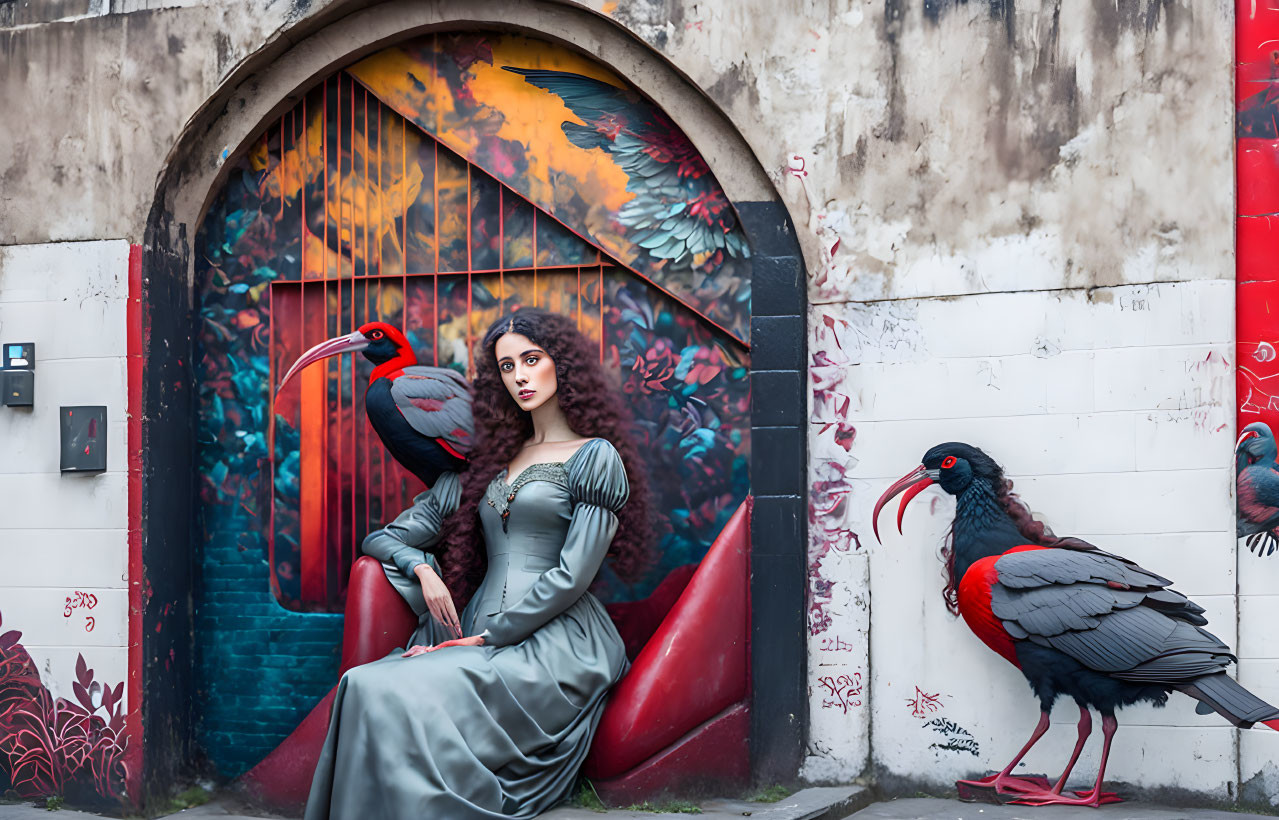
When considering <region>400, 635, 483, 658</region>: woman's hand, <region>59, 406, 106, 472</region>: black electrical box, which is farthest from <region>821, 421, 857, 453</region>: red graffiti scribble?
<region>59, 406, 106, 472</region>: black electrical box

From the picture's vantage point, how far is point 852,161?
16.5 ft

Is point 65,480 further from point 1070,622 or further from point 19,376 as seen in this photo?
point 1070,622

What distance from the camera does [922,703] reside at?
4.88 metres

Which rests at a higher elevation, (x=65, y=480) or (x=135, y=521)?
(x=65, y=480)

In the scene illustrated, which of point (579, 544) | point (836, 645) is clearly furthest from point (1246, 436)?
point (579, 544)

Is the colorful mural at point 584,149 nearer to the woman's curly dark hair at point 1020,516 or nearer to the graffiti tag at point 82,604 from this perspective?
the woman's curly dark hair at point 1020,516

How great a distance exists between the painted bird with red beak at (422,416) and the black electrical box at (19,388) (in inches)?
62.6

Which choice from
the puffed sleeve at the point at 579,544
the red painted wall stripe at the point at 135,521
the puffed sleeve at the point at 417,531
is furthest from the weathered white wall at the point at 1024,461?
the red painted wall stripe at the point at 135,521

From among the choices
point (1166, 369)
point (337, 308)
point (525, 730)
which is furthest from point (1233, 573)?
point (337, 308)

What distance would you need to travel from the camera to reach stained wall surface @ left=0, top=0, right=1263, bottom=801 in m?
4.66

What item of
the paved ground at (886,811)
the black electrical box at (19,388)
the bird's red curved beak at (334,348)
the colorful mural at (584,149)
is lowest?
the paved ground at (886,811)

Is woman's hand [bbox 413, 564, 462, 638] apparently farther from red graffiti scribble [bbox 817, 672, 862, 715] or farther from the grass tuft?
red graffiti scribble [bbox 817, 672, 862, 715]

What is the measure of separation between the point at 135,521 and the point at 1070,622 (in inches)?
152

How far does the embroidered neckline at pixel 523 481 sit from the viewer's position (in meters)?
4.79
